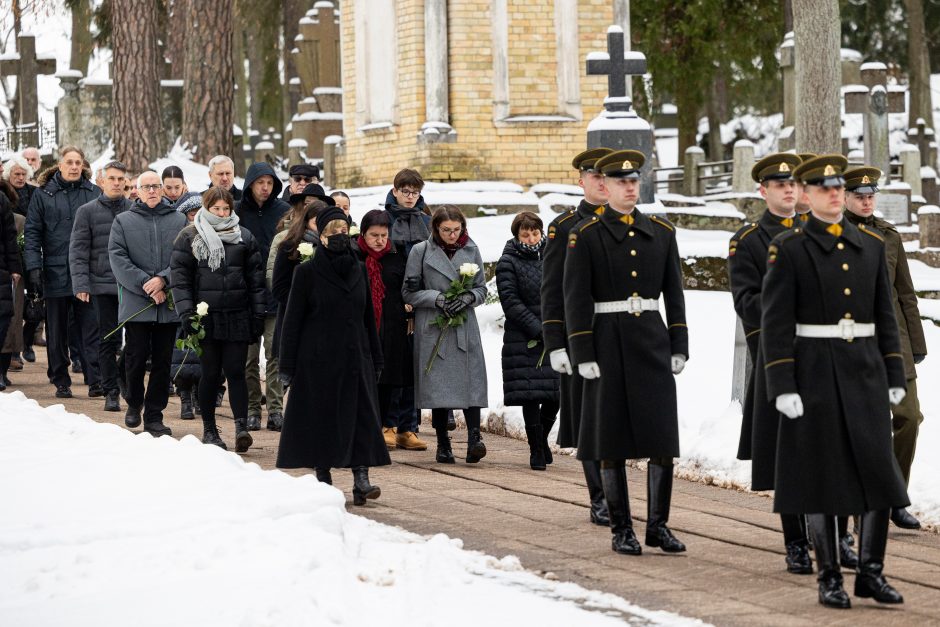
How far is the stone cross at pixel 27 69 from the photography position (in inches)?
1288

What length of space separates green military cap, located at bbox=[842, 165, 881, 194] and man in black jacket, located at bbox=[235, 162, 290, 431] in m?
5.26

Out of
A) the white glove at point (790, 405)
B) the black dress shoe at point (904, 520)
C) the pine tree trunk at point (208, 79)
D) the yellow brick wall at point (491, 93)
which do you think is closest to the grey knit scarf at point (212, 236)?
the black dress shoe at point (904, 520)

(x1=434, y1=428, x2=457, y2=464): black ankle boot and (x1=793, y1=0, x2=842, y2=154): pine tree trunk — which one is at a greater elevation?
(x1=793, y1=0, x2=842, y2=154): pine tree trunk

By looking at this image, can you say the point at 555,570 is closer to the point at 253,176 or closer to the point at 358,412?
the point at 358,412

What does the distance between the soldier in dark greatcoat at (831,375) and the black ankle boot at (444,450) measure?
163 inches

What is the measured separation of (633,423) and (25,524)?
2.84 m

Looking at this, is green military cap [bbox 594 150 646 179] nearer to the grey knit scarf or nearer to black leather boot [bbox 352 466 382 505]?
black leather boot [bbox 352 466 382 505]

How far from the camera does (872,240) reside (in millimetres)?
6938

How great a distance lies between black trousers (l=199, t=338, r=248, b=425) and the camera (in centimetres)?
1082

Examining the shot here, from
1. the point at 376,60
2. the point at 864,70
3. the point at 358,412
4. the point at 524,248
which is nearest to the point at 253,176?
the point at 524,248

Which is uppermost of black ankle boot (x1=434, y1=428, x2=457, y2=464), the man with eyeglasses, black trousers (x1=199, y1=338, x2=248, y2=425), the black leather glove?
the man with eyeglasses

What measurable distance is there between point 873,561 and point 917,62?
33249 millimetres

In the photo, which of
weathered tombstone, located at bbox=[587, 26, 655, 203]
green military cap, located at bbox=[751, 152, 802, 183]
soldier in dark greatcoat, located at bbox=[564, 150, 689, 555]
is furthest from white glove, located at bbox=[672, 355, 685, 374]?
weathered tombstone, located at bbox=[587, 26, 655, 203]

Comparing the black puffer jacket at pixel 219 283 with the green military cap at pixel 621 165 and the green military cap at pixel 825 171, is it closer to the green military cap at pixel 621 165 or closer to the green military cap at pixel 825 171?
the green military cap at pixel 621 165
